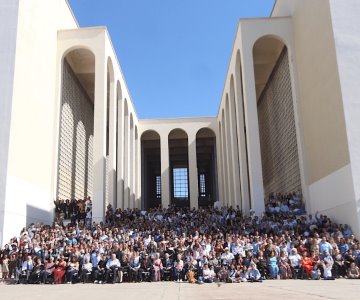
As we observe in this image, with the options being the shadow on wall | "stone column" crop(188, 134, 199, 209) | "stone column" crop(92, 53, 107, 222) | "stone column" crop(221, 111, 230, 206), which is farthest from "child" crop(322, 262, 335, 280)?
"stone column" crop(188, 134, 199, 209)

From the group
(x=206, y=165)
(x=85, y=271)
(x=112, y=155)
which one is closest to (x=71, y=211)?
(x=112, y=155)

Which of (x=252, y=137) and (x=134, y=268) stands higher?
(x=252, y=137)

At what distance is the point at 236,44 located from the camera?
74.0ft

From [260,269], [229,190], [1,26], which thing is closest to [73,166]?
[1,26]

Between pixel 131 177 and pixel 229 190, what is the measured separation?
22.3 feet

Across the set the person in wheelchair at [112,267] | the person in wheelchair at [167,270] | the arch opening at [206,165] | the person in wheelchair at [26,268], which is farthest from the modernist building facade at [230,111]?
the arch opening at [206,165]

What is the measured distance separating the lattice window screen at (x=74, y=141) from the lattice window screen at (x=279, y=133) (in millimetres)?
11356

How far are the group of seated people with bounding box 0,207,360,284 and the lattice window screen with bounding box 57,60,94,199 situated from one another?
20.6 ft

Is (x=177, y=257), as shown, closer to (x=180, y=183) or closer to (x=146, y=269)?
(x=146, y=269)

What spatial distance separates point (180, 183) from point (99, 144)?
23931 mm

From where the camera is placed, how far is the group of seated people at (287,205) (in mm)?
18547

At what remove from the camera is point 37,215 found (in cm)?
1736

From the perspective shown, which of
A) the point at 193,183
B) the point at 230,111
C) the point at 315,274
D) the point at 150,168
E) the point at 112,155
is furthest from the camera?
the point at 150,168

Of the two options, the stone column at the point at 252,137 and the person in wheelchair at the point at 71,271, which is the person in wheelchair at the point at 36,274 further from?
the stone column at the point at 252,137
